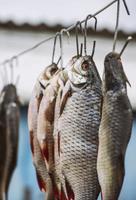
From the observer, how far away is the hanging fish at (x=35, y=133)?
3327 mm

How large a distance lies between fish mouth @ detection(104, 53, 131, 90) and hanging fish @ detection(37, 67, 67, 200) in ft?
1.06

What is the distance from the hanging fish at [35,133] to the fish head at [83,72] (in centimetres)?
29

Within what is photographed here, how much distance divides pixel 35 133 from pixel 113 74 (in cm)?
63

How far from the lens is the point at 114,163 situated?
2.79 meters

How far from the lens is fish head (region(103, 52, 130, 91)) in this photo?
291 cm

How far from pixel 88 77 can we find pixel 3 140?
1490mm

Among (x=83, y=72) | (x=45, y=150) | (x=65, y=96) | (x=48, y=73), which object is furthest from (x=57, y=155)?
(x=48, y=73)

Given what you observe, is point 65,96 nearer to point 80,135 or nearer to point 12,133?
point 80,135

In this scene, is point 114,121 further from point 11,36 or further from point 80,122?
point 11,36

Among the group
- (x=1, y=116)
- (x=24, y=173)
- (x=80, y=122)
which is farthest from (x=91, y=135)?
(x=24, y=173)

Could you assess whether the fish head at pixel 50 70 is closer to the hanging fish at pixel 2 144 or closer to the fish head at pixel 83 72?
the fish head at pixel 83 72

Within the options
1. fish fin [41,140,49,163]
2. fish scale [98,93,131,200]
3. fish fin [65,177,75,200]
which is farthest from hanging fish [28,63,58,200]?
fish scale [98,93,131,200]

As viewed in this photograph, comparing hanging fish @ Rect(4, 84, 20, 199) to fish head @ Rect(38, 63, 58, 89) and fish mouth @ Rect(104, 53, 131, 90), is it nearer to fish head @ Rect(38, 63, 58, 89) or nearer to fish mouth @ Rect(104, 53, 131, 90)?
fish head @ Rect(38, 63, 58, 89)

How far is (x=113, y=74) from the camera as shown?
9.60 ft
